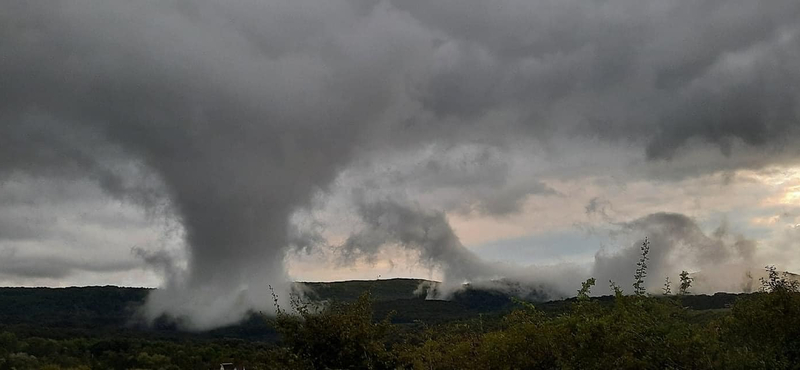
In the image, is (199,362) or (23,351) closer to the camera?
(199,362)

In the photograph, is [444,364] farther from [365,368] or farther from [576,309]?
[576,309]

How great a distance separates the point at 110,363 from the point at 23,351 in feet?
73.9

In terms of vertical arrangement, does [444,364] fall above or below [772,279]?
below

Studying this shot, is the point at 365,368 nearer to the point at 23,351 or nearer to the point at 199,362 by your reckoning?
the point at 199,362

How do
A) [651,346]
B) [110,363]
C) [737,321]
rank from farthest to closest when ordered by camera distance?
[110,363]
[737,321]
[651,346]

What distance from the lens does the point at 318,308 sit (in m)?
26.1

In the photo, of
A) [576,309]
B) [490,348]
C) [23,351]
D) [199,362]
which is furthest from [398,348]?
[23,351]

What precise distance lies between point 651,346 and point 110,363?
140 meters

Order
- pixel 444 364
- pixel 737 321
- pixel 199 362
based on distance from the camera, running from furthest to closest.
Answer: pixel 199 362
pixel 444 364
pixel 737 321

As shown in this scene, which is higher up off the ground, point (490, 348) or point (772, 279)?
point (772, 279)

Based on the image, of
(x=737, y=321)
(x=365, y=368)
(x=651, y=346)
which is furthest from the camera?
(x=365, y=368)

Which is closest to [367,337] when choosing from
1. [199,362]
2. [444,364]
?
[444,364]

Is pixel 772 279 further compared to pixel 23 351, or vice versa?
pixel 23 351

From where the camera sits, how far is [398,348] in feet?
82.4
